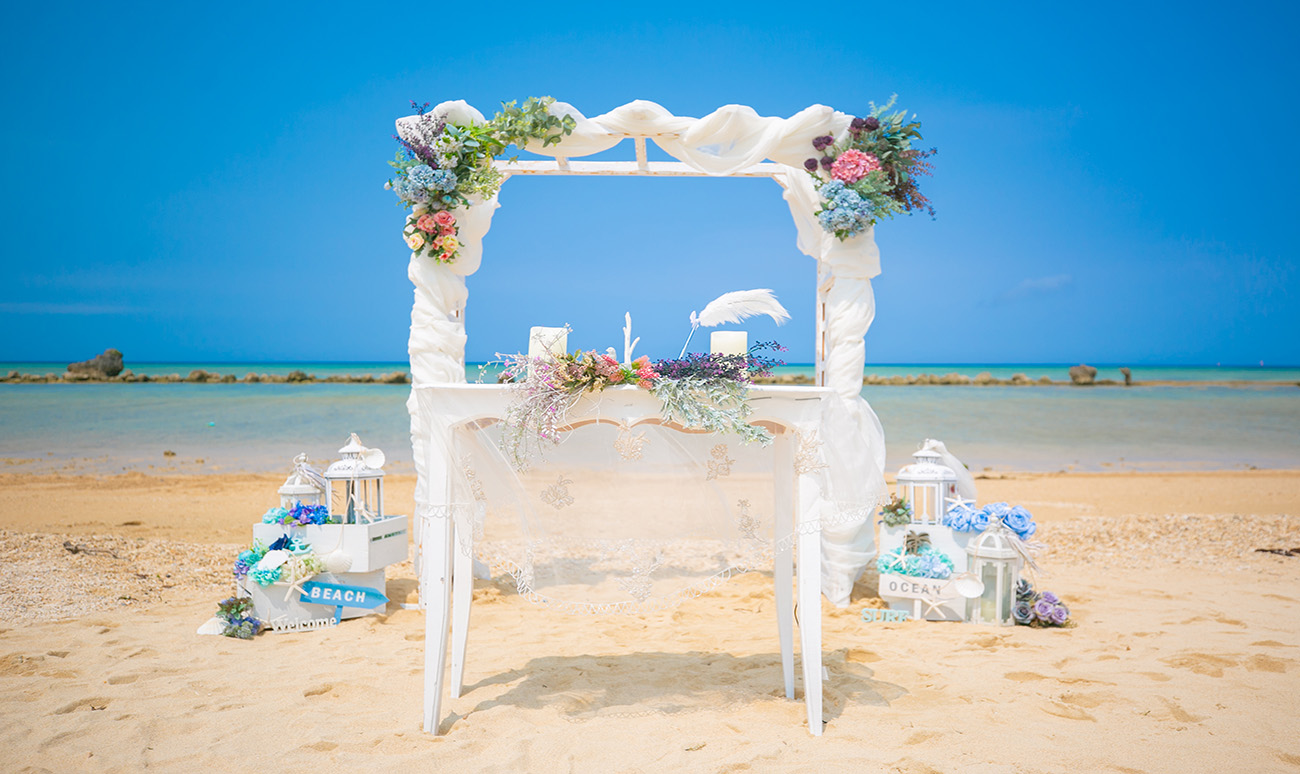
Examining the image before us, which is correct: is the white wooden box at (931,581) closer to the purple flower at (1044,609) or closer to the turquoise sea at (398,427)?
the purple flower at (1044,609)

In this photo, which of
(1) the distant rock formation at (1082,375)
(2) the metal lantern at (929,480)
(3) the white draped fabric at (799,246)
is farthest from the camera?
(1) the distant rock formation at (1082,375)

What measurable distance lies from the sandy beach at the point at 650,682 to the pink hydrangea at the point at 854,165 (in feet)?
8.09

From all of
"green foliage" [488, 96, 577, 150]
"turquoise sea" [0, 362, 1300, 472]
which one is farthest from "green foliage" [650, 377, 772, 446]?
"turquoise sea" [0, 362, 1300, 472]

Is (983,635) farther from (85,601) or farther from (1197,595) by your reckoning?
(85,601)

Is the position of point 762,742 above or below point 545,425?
below

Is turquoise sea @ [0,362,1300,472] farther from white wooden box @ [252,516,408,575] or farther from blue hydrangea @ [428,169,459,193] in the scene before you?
blue hydrangea @ [428,169,459,193]

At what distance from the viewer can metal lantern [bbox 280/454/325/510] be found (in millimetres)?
4500

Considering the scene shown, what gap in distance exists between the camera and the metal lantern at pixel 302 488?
4.50 meters

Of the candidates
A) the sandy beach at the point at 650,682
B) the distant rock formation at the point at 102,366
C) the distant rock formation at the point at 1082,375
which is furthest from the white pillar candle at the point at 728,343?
the distant rock formation at the point at 1082,375

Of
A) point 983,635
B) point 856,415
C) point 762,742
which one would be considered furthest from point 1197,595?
point 762,742

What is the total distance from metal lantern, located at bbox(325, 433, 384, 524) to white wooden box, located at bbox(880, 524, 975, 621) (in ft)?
10.1

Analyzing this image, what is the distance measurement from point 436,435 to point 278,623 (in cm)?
215

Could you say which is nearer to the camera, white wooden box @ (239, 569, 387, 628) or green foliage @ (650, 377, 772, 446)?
green foliage @ (650, 377, 772, 446)

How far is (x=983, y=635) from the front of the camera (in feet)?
13.4
